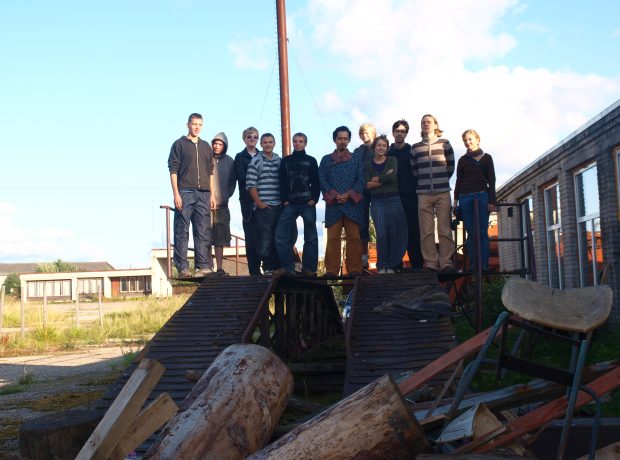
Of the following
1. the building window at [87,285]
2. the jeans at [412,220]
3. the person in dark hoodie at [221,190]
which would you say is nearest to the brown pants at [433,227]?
the jeans at [412,220]

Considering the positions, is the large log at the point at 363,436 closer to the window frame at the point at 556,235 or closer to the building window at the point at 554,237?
the window frame at the point at 556,235

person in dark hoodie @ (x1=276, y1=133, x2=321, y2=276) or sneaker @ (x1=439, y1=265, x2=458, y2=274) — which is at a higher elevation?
person in dark hoodie @ (x1=276, y1=133, x2=321, y2=276)

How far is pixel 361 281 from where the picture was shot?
7199 millimetres

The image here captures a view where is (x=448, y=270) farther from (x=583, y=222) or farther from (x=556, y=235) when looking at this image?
(x=556, y=235)

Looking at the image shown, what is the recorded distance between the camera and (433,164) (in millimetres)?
7691

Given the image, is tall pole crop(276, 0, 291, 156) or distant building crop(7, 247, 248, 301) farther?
distant building crop(7, 247, 248, 301)

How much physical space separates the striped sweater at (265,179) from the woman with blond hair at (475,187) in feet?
6.73

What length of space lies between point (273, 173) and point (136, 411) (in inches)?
161

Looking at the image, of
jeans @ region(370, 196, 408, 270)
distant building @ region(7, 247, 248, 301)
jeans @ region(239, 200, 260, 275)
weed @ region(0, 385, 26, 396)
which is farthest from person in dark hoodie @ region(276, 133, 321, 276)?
distant building @ region(7, 247, 248, 301)

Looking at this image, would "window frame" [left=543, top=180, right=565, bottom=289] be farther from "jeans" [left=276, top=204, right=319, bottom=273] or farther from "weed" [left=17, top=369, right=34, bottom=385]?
"weed" [left=17, top=369, right=34, bottom=385]

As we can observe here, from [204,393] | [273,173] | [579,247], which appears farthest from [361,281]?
[579,247]

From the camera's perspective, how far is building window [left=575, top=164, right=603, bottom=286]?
1193cm

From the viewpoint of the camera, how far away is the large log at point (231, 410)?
3.93 metres

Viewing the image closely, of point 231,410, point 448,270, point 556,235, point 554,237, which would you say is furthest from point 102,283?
point 231,410
